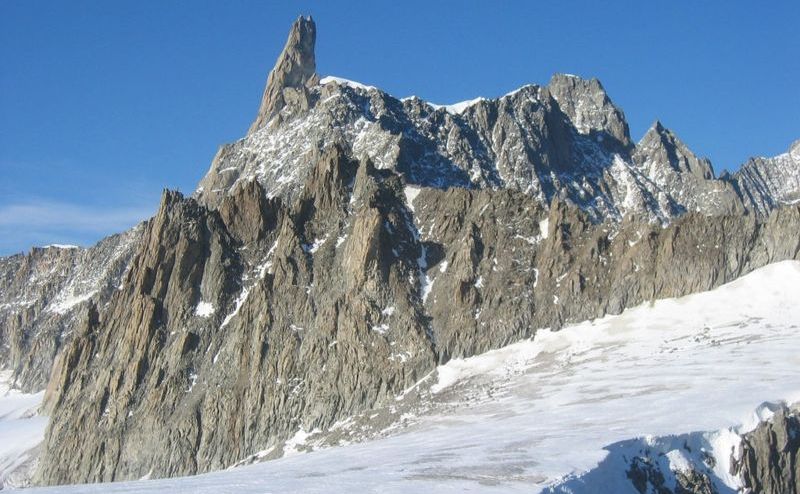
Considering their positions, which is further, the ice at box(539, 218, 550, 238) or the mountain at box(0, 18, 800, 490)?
the ice at box(539, 218, 550, 238)

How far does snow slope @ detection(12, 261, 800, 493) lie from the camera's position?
182 ft

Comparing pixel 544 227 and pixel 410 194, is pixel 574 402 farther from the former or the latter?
pixel 410 194

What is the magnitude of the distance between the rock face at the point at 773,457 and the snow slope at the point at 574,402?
1.41 metres

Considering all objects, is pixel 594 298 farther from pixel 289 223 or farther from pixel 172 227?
pixel 172 227

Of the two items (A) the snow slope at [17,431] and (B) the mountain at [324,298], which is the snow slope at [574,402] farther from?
(A) the snow slope at [17,431]

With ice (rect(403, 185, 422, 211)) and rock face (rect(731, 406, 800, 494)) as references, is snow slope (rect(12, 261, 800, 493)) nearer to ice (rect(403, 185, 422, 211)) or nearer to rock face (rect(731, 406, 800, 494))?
rock face (rect(731, 406, 800, 494))

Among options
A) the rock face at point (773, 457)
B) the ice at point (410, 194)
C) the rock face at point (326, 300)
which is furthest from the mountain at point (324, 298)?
the rock face at point (773, 457)

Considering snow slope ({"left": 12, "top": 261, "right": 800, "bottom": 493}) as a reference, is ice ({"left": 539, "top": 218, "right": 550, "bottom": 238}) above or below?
above

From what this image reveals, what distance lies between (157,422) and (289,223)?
29.0 metres

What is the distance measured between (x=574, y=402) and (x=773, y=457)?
19465mm

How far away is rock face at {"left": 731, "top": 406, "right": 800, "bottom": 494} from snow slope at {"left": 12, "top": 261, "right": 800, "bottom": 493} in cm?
141

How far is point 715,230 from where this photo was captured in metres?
108

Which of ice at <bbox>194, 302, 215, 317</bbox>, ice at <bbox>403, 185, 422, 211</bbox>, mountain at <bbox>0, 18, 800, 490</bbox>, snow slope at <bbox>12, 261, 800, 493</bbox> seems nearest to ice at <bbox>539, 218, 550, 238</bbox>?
mountain at <bbox>0, 18, 800, 490</bbox>

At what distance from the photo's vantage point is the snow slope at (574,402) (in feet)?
182
